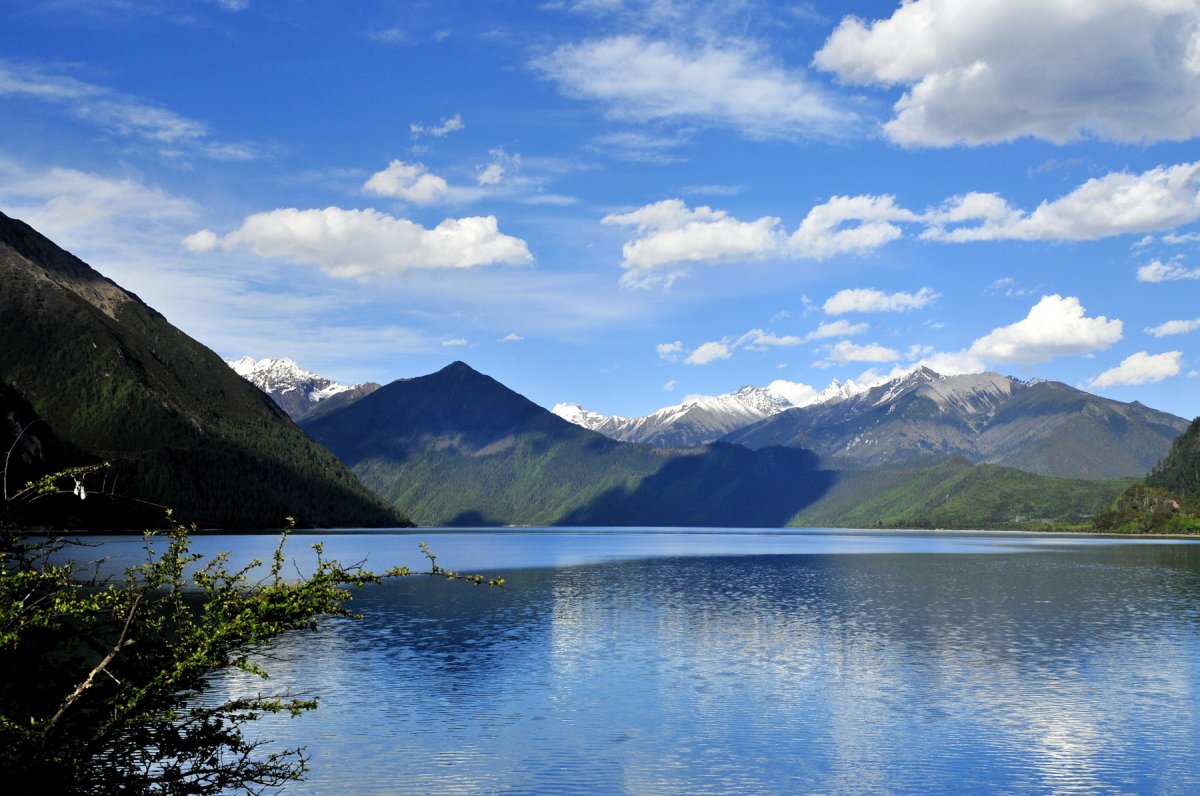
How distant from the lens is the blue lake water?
4022 centimetres

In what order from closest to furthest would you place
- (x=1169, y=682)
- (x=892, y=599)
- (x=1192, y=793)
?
(x=1192, y=793) → (x=1169, y=682) → (x=892, y=599)

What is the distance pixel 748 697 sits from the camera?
55.3 meters

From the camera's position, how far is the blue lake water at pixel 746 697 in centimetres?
4022

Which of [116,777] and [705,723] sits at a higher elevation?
[116,777]

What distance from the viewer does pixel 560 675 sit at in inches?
2446

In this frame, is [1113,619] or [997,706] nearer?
[997,706]

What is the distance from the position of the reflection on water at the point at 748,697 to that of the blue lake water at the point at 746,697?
0.18 meters

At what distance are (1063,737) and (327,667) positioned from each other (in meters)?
43.2

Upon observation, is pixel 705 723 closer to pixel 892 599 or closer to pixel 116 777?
A: pixel 116 777

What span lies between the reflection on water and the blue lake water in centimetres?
18

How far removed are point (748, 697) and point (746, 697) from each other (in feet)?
0.37

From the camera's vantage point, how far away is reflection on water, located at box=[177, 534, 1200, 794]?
4031 centimetres

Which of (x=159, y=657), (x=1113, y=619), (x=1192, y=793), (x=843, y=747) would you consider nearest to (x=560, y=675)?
(x=843, y=747)

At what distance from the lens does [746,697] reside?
181ft
